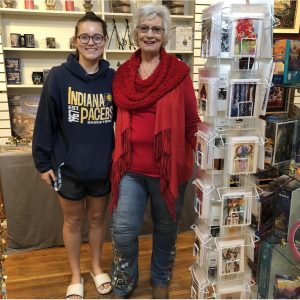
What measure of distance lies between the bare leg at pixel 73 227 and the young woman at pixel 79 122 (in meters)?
0.02

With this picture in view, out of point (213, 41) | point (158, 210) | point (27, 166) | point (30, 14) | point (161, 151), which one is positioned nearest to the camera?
point (213, 41)

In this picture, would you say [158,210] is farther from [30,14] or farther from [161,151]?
[30,14]

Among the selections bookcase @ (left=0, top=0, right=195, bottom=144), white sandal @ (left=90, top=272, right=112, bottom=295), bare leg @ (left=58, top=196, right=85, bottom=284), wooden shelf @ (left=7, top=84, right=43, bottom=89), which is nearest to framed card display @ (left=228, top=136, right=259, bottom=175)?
bare leg @ (left=58, top=196, right=85, bottom=284)

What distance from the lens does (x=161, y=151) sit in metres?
1.44

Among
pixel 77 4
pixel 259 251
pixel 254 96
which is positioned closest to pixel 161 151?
pixel 254 96

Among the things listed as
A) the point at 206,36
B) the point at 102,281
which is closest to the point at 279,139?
the point at 206,36

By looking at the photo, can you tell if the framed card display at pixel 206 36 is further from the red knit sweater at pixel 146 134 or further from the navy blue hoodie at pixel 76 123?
the navy blue hoodie at pixel 76 123

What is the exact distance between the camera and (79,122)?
151 centimetres

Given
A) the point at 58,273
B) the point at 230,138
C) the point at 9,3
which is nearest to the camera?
the point at 230,138

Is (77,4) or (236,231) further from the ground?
(77,4)

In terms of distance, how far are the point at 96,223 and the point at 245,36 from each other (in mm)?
1160

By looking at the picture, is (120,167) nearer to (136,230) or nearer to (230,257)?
(136,230)

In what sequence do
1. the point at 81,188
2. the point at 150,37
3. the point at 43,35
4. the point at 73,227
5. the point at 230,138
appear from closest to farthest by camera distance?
1. the point at 230,138
2. the point at 150,37
3. the point at 81,188
4. the point at 73,227
5. the point at 43,35

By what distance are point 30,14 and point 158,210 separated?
2.47 meters
